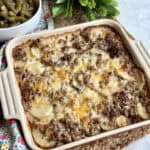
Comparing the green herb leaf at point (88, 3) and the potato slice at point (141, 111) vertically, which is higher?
the green herb leaf at point (88, 3)

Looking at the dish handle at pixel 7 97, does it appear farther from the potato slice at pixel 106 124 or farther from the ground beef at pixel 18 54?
the potato slice at pixel 106 124

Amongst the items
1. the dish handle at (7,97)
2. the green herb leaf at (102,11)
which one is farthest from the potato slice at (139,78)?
the dish handle at (7,97)

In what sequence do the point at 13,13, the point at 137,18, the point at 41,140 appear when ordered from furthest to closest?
the point at 137,18, the point at 13,13, the point at 41,140

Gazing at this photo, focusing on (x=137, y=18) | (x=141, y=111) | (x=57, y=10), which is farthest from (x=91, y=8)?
(x=141, y=111)

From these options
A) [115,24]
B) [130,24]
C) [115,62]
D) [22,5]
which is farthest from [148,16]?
[22,5]

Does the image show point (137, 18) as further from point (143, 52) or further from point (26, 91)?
point (26, 91)

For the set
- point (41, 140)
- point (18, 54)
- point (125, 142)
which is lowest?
point (125, 142)

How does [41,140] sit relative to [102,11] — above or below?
below

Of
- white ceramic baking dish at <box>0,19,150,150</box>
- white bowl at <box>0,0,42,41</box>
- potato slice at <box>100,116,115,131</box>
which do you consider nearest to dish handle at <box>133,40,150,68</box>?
white ceramic baking dish at <box>0,19,150,150</box>
